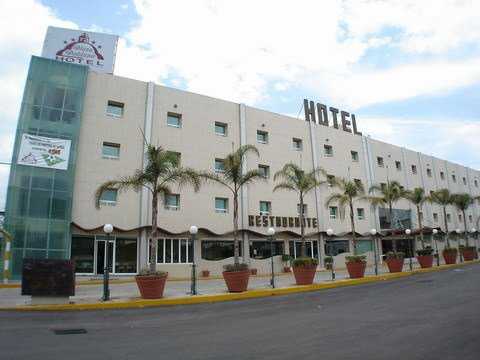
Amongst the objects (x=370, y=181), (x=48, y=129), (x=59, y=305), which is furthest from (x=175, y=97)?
(x=370, y=181)

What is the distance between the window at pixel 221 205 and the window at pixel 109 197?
24.9 feet

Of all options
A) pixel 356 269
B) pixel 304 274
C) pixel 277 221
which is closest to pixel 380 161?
pixel 277 221

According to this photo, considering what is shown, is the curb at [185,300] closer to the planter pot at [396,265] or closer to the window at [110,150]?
the planter pot at [396,265]

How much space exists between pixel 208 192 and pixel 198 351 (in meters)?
22.1

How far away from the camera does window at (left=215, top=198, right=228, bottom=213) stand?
29.6m

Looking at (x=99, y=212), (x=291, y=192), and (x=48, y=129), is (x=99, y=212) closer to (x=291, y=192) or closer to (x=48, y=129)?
(x=48, y=129)

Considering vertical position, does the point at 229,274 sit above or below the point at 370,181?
below

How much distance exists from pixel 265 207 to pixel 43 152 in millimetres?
16565

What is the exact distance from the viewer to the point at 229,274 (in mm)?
17250

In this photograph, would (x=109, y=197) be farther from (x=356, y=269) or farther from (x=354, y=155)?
(x=354, y=155)

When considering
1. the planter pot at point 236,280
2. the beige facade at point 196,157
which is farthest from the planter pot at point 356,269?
the beige facade at point 196,157

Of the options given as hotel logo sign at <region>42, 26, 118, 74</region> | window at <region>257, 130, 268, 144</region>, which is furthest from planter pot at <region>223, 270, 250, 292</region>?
hotel logo sign at <region>42, 26, 118, 74</region>

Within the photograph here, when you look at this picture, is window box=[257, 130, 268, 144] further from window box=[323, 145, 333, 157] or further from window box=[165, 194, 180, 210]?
window box=[165, 194, 180, 210]

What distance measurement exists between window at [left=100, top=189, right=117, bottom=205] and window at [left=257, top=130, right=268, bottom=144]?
13123 mm
